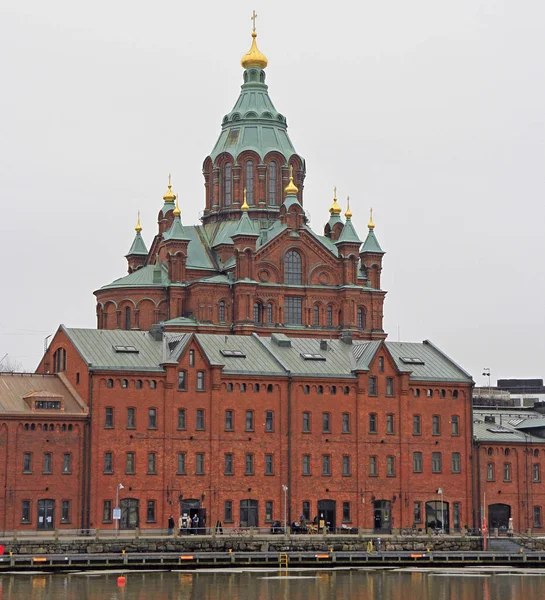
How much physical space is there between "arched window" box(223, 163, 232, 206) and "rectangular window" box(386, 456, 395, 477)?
41.2 meters

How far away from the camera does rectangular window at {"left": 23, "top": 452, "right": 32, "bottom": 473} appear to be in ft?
393

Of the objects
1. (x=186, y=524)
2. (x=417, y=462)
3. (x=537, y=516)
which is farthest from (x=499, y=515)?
(x=186, y=524)

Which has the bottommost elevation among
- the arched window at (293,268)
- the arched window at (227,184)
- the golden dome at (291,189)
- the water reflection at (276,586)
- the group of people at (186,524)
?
the water reflection at (276,586)

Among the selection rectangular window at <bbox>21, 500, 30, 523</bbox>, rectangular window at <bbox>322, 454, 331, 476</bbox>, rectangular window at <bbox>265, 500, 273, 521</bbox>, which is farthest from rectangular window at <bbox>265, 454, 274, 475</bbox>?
rectangular window at <bbox>21, 500, 30, 523</bbox>

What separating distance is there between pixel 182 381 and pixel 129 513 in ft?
34.4

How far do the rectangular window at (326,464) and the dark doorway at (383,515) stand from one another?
4349mm

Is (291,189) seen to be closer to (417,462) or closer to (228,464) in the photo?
(417,462)

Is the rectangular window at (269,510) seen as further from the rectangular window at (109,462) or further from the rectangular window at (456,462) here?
the rectangular window at (456,462)

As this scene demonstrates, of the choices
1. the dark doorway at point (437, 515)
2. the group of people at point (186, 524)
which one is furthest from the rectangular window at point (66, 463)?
the dark doorway at point (437, 515)

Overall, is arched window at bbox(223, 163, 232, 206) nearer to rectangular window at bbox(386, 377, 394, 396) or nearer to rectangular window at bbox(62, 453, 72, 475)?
rectangular window at bbox(386, 377, 394, 396)

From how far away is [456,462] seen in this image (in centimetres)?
13400

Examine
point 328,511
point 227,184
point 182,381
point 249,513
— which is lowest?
point 249,513

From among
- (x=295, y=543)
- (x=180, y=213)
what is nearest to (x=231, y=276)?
(x=180, y=213)

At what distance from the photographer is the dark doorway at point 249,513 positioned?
126 m
